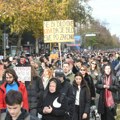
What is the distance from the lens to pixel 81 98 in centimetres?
846

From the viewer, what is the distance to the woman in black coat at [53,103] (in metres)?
6.78

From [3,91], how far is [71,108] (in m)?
1.16

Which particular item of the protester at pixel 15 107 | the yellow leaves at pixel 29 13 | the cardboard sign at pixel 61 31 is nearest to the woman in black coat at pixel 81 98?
the protester at pixel 15 107

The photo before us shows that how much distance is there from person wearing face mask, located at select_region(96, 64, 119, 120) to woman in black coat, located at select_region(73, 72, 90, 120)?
2.25 ft

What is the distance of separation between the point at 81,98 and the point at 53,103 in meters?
1.69

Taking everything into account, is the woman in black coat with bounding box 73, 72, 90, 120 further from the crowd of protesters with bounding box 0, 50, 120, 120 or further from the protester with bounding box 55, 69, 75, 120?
the protester with bounding box 55, 69, 75, 120

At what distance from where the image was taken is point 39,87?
857 centimetres

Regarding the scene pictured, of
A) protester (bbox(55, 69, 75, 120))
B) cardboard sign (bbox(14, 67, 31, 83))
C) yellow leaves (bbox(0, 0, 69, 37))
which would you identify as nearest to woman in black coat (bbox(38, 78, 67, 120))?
protester (bbox(55, 69, 75, 120))

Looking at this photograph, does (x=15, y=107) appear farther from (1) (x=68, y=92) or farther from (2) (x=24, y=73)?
(2) (x=24, y=73)

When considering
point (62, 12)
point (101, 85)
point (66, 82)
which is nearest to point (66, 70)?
point (101, 85)

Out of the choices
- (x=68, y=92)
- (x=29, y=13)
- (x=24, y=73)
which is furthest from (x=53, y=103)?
(x=29, y=13)

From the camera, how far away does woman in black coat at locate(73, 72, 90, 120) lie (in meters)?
8.44

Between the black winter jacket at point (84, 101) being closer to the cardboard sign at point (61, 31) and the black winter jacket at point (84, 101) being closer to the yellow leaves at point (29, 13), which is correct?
the cardboard sign at point (61, 31)

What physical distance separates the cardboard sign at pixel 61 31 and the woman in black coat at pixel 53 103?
8.95 meters
